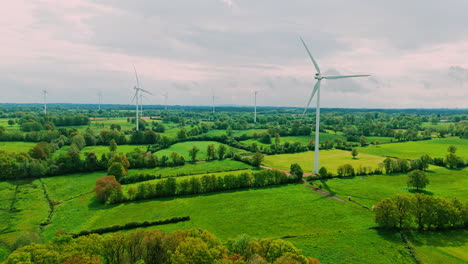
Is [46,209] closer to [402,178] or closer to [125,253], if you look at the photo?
[125,253]

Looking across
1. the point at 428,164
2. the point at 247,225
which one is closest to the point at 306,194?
the point at 247,225

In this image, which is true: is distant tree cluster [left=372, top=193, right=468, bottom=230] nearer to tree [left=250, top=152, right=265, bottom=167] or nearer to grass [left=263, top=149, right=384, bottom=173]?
grass [left=263, top=149, right=384, bottom=173]

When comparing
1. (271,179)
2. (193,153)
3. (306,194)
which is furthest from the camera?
(193,153)

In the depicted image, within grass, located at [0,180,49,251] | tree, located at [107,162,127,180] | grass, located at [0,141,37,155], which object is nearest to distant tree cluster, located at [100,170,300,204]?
tree, located at [107,162,127,180]

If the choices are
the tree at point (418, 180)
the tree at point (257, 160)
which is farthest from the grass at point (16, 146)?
the tree at point (418, 180)

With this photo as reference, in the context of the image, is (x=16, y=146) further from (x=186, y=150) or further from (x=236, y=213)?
(x=236, y=213)

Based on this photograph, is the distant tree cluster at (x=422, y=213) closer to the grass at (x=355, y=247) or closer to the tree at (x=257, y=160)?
the grass at (x=355, y=247)
